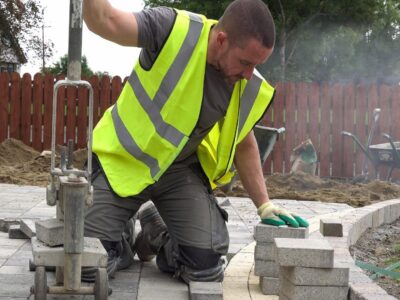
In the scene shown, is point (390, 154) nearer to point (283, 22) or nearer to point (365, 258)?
point (365, 258)

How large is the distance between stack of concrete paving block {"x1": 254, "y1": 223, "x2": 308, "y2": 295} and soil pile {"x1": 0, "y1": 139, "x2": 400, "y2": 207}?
5205 millimetres

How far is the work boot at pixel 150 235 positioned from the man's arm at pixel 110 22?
1.40 m

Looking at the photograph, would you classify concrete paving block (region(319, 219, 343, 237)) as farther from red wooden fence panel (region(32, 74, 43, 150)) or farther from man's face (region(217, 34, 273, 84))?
red wooden fence panel (region(32, 74, 43, 150))

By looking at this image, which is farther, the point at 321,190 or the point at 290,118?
the point at 290,118

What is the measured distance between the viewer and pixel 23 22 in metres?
33.6

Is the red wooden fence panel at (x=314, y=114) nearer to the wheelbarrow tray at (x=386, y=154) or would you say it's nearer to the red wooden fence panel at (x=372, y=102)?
the red wooden fence panel at (x=372, y=102)

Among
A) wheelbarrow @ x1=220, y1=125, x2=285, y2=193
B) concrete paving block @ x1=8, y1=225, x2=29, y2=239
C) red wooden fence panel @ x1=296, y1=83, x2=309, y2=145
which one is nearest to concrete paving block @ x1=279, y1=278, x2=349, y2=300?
concrete paving block @ x1=8, y1=225, x2=29, y2=239

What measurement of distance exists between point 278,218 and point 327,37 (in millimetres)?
36270

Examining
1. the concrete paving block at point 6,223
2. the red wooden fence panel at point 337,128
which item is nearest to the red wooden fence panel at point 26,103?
the red wooden fence panel at point 337,128

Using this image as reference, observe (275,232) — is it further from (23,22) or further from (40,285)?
(23,22)

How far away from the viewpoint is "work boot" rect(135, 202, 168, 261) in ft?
16.0

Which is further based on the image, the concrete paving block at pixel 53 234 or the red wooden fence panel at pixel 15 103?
the red wooden fence panel at pixel 15 103

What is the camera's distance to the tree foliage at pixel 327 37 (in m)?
36.6

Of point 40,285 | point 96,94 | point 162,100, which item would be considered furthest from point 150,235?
point 96,94
